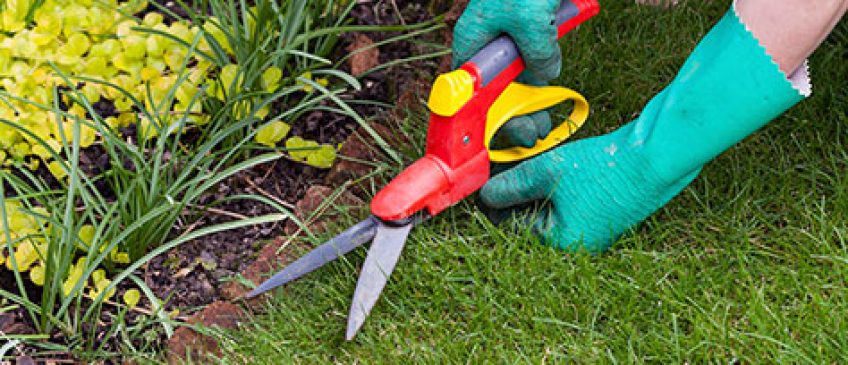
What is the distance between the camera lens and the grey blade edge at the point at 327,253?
1.89 metres

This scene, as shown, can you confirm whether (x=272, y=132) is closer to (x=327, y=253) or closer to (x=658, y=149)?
(x=327, y=253)

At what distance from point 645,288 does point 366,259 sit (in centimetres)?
48

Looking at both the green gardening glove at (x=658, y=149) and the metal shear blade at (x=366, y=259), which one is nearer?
the green gardening glove at (x=658, y=149)

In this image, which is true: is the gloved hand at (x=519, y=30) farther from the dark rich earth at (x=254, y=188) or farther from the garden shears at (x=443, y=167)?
the dark rich earth at (x=254, y=188)

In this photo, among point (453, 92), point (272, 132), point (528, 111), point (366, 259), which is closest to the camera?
point (453, 92)

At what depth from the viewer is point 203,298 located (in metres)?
2.06

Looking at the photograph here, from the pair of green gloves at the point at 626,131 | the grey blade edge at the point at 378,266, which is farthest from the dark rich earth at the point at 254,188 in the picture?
the pair of green gloves at the point at 626,131

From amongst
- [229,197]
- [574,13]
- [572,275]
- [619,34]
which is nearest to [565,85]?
[619,34]

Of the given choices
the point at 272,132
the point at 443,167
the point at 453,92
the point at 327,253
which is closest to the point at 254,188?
the point at 272,132

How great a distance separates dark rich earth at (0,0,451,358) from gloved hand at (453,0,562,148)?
0.53 metres

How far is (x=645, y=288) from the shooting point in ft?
6.08

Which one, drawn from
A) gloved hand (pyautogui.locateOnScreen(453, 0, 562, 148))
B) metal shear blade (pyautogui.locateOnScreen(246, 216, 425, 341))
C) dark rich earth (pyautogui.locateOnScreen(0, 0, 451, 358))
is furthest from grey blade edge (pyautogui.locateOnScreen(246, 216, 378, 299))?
gloved hand (pyautogui.locateOnScreen(453, 0, 562, 148))

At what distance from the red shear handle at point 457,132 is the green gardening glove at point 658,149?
4.6 inches

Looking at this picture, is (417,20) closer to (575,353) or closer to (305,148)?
(305,148)
